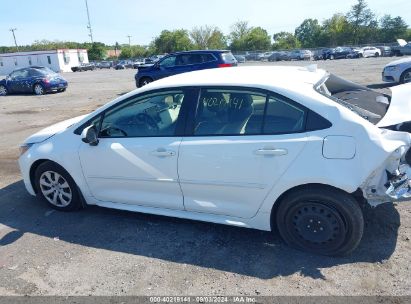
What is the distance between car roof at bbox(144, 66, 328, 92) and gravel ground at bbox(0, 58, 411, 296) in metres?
1.49

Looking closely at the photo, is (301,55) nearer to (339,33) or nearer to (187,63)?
(339,33)

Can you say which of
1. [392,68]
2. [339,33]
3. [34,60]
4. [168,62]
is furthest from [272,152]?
[339,33]

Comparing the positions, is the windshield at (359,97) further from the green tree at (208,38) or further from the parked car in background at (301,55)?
the green tree at (208,38)

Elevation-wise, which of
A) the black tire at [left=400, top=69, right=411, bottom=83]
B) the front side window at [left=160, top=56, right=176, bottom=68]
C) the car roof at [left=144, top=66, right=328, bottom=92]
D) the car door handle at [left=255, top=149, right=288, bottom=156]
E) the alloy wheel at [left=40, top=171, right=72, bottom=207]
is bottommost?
the alloy wheel at [left=40, top=171, right=72, bottom=207]

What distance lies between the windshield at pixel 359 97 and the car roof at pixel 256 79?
170 mm

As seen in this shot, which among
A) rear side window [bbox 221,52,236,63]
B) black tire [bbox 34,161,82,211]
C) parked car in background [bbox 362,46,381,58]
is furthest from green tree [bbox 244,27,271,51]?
black tire [bbox 34,161,82,211]

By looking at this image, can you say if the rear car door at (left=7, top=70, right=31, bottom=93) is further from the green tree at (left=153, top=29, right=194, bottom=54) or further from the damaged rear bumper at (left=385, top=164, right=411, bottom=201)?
the green tree at (left=153, top=29, right=194, bottom=54)

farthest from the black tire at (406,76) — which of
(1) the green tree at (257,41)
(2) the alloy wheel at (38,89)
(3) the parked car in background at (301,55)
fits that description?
(1) the green tree at (257,41)

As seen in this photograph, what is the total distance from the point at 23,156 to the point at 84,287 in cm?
212

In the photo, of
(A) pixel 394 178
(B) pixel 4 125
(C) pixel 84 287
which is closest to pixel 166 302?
(C) pixel 84 287

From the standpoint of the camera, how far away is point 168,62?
49.0 ft

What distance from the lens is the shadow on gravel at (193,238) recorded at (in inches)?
118

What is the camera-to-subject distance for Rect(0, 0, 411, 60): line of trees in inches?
2862

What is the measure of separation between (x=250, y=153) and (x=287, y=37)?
103152mm
